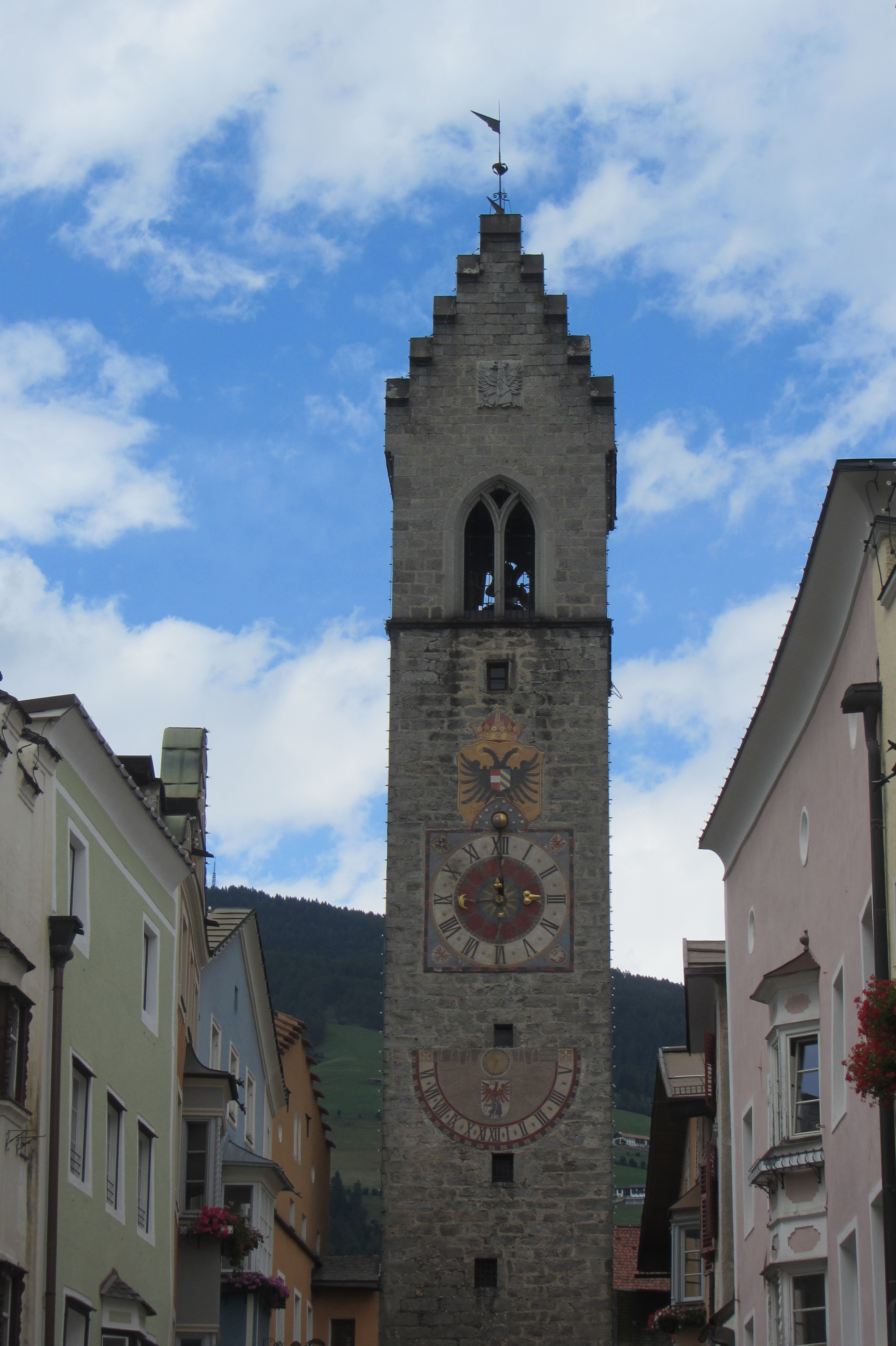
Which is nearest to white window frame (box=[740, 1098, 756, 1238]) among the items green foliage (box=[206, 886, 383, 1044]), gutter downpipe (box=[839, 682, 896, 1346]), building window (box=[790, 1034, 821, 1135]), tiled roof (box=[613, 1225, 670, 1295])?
building window (box=[790, 1034, 821, 1135])

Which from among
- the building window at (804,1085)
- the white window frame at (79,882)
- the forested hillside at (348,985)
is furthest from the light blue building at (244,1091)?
the forested hillside at (348,985)

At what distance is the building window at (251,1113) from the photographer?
114 feet

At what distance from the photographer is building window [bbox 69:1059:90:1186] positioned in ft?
66.2

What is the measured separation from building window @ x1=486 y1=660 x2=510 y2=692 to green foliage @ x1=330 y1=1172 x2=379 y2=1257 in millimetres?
54138

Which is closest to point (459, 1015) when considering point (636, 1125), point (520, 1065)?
point (520, 1065)

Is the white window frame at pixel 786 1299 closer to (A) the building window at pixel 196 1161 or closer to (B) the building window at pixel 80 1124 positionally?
(B) the building window at pixel 80 1124

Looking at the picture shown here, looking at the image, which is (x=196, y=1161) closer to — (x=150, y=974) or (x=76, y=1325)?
(x=150, y=974)

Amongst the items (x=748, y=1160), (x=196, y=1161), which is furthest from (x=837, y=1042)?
(x=196, y=1161)

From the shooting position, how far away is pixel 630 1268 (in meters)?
40.9

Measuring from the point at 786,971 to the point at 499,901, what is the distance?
16683 millimetres

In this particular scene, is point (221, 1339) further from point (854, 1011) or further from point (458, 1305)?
point (854, 1011)

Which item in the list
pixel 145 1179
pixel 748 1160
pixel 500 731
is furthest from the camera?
pixel 500 731

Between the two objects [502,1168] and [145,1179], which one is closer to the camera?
[145,1179]

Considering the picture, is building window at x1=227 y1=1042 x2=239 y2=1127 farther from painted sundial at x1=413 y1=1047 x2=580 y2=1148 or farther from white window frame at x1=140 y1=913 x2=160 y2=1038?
white window frame at x1=140 y1=913 x2=160 y2=1038
